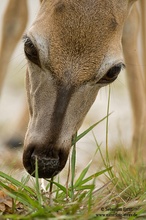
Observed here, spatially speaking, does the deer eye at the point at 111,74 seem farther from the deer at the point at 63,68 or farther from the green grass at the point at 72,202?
the green grass at the point at 72,202

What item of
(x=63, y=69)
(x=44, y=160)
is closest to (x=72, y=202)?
(x=44, y=160)


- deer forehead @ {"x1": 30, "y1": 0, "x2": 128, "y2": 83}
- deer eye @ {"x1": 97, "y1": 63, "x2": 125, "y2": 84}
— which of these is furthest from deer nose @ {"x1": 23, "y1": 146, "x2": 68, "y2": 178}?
deer eye @ {"x1": 97, "y1": 63, "x2": 125, "y2": 84}

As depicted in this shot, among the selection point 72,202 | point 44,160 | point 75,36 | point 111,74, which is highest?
point 75,36

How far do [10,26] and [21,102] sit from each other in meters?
1.49

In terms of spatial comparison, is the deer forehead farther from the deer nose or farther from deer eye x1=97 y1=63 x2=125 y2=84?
the deer nose

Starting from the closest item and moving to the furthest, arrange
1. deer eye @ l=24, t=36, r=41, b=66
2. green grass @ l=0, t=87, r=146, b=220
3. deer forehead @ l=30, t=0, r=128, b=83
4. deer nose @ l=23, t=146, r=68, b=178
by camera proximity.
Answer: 1. green grass @ l=0, t=87, r=146, b=220
2. deer nose @ l=23, t=146, r=68, b=178
3. deer forehead @ l=30, t=0, r=128, b=83
4. deer eye @ l=24, t=36, r=41, b=66

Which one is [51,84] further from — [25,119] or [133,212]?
[25,119]

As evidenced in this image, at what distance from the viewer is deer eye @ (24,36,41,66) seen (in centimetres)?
496

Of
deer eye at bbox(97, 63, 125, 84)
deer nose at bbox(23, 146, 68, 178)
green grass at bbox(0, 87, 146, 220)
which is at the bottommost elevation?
green grass at bbox(0, 87, 146, 220)

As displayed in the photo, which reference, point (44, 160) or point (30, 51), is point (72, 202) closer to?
point (44, 160)

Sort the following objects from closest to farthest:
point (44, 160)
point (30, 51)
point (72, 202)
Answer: point (72, 202)
point (44, 160)
point (30, 51)

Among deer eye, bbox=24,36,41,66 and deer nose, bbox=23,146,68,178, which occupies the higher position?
deer eye, bbox=24,36,41,66

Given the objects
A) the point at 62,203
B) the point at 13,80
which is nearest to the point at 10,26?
the point at 13,80

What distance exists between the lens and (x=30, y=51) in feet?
16.4
